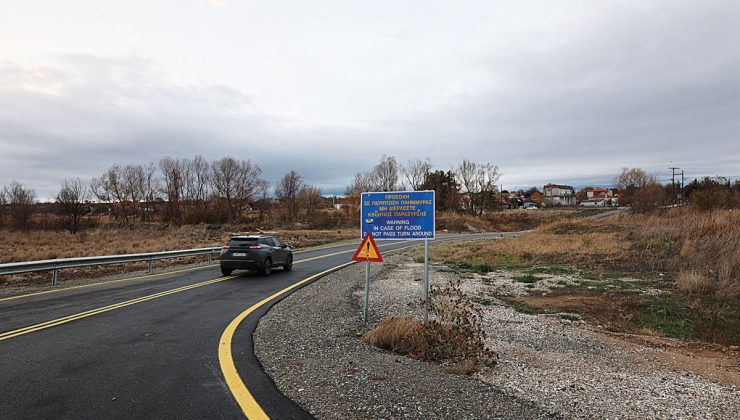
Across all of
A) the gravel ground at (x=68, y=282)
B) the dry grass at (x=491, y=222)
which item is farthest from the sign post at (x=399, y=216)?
the dry grass at (x=491, y=222)

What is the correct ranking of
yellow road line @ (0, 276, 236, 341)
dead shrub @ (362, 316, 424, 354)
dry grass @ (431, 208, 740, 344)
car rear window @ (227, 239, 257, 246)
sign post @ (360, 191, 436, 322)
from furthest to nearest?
car rear window @ (227, 239, 257, 246) → dry grass @ (431, 208, 740, 344) → sign post @ (360, 191, 436, 322) → yellow road line @ (0, 276, 236, 341) → dead shrub @ (362, 316, 424, 354)

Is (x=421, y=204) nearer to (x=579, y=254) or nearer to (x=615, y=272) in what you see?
(x=615, y=272)

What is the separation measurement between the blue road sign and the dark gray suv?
8341mm

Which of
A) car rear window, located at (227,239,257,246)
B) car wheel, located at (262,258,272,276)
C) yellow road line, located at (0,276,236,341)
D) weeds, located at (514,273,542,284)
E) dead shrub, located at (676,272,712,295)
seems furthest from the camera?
car rear window, located at (227,239,257,246)

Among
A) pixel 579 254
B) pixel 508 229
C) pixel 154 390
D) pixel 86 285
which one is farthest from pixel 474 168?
pixel 154 390

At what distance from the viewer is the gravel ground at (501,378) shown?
4.07 meters

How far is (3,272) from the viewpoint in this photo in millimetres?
12383

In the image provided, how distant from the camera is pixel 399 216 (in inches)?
301

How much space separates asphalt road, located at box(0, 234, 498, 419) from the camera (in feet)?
Answer: 13.3

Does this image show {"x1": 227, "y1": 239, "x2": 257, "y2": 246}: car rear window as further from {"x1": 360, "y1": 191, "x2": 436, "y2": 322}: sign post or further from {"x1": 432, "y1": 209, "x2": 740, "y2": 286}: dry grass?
{"x1": 432, "y1": 209, "x2": 740, "y2": 286}: dry grass

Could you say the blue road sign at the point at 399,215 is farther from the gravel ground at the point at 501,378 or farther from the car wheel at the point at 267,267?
the car wheel at the point at 267,267

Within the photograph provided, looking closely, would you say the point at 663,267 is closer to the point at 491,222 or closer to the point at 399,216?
the point at 399,216

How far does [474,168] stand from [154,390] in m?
86.3

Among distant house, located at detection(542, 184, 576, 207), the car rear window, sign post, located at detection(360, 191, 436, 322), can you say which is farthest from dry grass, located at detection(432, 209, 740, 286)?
distant house, located at detection(542, 184, 576, 207)
